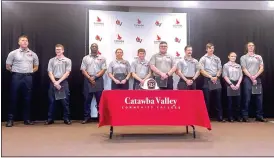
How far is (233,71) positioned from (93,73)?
2.41 metres

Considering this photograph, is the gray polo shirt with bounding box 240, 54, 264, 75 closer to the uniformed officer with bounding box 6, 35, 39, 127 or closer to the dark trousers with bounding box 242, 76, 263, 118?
the dark trousers with bounding box 242, 76, 263, 118

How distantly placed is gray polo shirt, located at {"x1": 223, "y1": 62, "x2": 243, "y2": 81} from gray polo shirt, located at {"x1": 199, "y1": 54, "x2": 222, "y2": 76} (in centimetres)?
13

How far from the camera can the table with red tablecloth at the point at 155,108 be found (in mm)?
3820

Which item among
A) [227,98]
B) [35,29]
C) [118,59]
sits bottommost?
[227,98]

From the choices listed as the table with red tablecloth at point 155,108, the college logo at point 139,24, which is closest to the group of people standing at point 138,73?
the college logo at point 139,24

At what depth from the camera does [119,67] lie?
559 cm

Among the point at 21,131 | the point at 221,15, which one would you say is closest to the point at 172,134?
the point at 21,131

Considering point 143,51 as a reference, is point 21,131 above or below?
below

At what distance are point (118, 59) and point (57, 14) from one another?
4.58 feet

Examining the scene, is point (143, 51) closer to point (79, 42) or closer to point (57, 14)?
point (79, 42)

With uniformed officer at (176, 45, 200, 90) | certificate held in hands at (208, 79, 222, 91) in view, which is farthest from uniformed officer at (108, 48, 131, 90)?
certificate held in hands at (208, 79, 222, 91)

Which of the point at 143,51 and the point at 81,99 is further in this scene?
the point at 81,99

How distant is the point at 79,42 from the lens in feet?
19.5

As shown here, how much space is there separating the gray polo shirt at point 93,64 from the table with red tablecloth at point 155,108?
173cm
